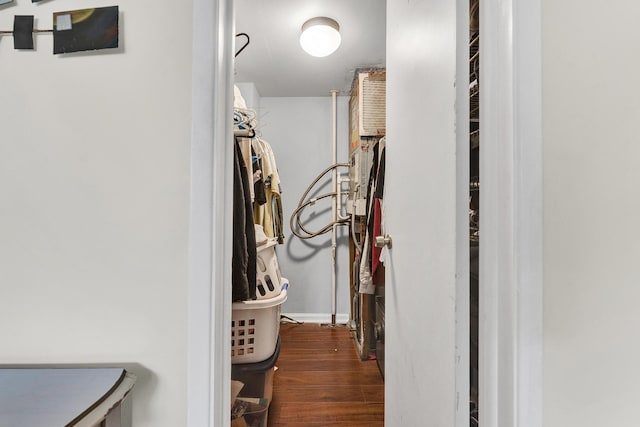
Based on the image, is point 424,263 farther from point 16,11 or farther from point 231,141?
point 16,11

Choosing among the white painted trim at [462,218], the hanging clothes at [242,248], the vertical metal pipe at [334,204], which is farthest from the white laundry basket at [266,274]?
the vertical metal pipe at [334,204]

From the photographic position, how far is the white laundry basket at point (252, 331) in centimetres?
136

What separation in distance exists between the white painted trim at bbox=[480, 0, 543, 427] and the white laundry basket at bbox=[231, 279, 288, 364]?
3.08 ft

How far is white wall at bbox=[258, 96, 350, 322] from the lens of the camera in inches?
127

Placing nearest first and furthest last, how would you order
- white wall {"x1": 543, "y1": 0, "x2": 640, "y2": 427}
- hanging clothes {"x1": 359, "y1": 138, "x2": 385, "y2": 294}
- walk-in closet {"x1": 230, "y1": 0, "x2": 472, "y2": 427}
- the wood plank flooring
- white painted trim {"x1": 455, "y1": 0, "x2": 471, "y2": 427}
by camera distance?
1. white wall {"x1": 543, "y1": 0, "x2": 640, "y2": 427}
2. white painted trim {"x1": 455, "y1": 0, "x2": 471, "y2": 427}
3. walk-in closet {"x1": 230, "y1": 0, "x2": 472, "y2": 427}
4. the wood plank flooring
5. hanging clothes {"x1": 359, "y1": 138, "x2": 385, "y2": 294}

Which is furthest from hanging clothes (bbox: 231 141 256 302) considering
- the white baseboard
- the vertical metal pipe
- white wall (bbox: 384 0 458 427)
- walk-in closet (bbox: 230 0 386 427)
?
the white baseboard

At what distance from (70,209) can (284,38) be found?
6.24ft

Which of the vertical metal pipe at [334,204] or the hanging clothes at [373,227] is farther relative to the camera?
the vertical metal pipe at [334,204]

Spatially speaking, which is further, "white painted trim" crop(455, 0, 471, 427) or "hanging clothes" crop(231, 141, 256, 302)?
"hanging clothes" crop(231, 141, 256, 302)

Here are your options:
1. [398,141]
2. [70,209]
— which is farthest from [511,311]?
[70,209]

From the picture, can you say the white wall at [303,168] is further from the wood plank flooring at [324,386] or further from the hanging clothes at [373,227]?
the hanging clothes at [373,227]

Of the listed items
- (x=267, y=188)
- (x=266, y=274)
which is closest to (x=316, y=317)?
(x=267, y=188)

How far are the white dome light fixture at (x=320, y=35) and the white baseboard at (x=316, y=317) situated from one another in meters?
2.32

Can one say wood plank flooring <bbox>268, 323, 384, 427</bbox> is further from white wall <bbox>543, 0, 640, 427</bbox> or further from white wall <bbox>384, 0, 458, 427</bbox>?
white wall <bbox>543, 0, 640, 427</bbox>
